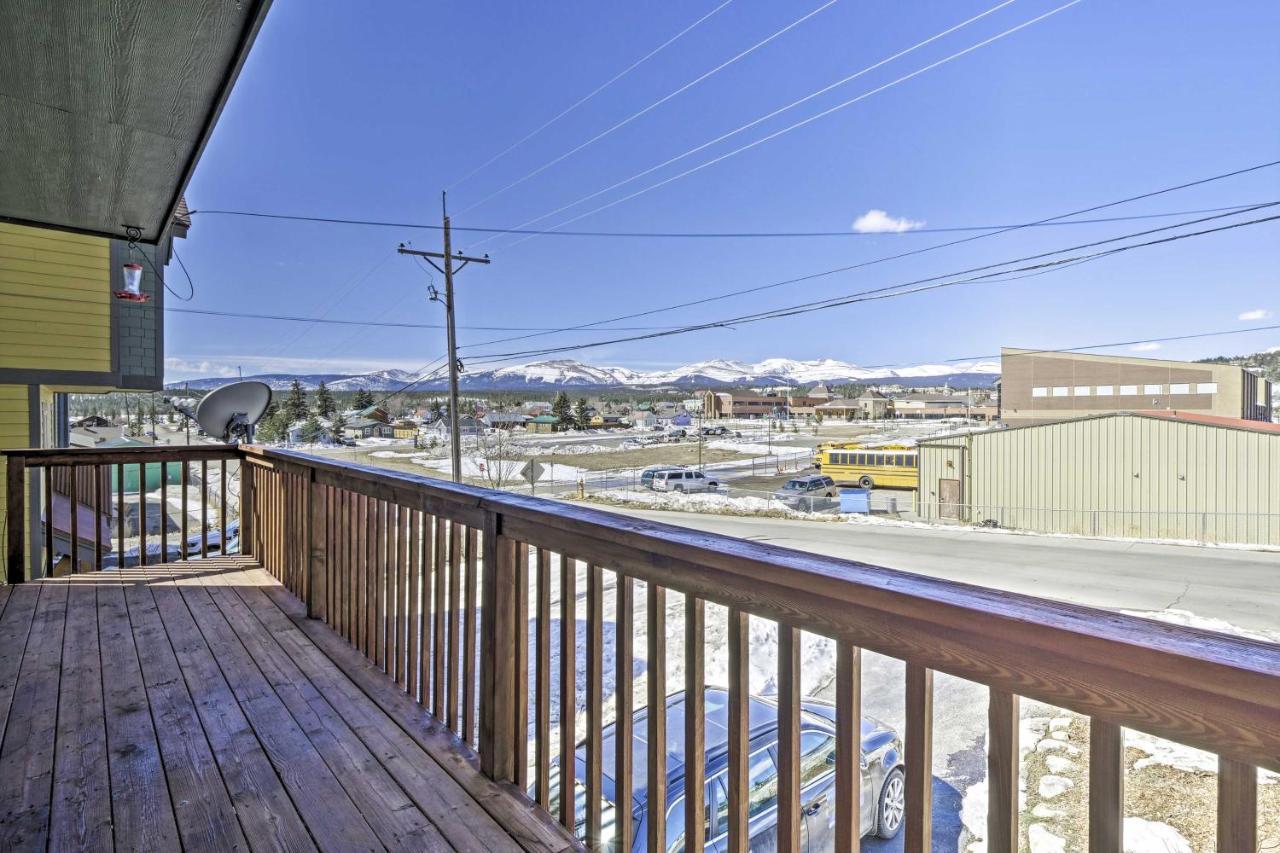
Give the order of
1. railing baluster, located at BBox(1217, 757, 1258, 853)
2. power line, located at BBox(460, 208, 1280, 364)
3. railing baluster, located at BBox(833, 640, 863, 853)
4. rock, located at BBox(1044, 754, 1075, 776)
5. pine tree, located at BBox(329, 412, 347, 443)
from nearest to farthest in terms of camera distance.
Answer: railing baluster, located at BBox(1217, 757, 1258, 853)
railing baluster, located at BBox(833, 640, 863, 853)
rock, located at BBox(1044, 754, 1075, 776)
power line, located at BBox(460, 208, 1280, 364)
pine tree, located at BBox(329, 412, 347, 443)

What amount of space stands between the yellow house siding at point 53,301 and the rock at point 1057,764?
8.43 metres

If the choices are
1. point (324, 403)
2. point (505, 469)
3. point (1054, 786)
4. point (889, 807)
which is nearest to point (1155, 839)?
point (1054, 786)

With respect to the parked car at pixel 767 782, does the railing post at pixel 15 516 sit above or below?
above

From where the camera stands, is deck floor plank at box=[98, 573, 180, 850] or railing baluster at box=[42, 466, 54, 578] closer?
deck floor plank at box=[98, 573, 180, 850]

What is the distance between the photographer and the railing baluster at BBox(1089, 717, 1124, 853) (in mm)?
584

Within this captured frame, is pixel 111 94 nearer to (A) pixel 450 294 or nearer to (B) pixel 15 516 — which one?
(B) pixel 15 516

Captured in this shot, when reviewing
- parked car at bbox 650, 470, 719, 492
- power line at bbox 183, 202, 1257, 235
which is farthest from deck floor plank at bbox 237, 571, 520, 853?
parked car at bbox 650, 470, 719, 492

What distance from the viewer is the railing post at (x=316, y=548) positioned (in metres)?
2.65

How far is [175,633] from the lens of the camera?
259 cm

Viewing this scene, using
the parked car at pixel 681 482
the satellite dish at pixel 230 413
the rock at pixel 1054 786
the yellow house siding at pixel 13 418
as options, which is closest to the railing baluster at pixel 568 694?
the rock at pixel 1054 786

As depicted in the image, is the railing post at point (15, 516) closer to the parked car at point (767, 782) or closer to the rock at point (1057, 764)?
the parked car at point (767, 782)

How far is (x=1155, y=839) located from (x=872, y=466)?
21363mm

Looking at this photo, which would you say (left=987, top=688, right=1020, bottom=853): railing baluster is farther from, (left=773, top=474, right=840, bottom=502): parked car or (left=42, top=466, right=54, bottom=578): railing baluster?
(left=773, top=474, right=840, bottom=502): parked car

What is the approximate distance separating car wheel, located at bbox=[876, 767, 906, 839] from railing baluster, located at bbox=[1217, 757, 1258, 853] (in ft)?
7.96
